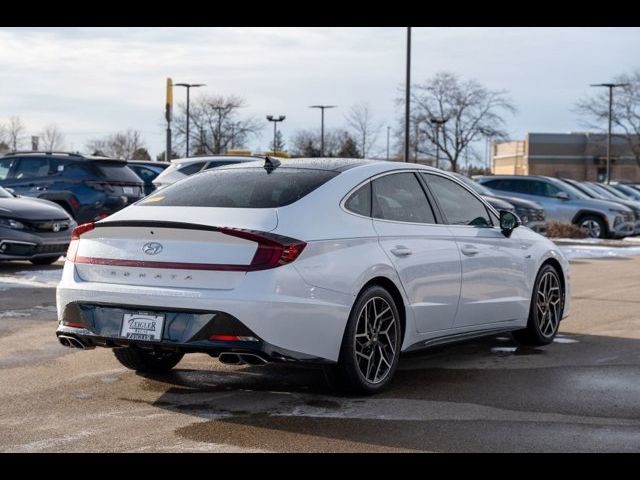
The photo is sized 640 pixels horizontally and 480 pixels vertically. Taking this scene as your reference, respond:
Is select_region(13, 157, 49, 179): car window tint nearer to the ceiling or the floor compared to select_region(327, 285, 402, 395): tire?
nearer to the ceiling

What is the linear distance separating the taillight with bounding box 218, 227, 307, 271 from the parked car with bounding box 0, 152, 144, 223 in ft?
41.7

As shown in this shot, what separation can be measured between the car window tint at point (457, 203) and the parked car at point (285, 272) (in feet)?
0.12

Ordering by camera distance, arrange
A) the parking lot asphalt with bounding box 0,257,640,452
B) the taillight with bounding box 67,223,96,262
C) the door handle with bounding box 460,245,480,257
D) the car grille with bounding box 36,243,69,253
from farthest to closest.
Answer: the car grille with bounding box 36,243,69,253 < the door handle with bounding box 460,245,480,257 < the taillight with bounding box 67,223,96,262 < the parking lot asphalt with bounding box 0,257,640,452

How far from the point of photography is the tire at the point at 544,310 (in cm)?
892

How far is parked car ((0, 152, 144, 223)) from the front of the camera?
735 inches

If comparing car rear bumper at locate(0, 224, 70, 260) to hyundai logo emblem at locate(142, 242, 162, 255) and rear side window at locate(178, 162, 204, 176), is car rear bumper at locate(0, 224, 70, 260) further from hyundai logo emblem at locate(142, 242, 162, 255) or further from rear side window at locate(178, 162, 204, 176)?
hyundai logo emblem at locate(142, 242, 162, 255)

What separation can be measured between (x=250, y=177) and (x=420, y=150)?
55635mm

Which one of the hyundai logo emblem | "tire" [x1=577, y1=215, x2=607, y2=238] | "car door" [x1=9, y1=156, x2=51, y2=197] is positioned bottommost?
"tire" [x1=577, y1=215, x2=607, y2=238]

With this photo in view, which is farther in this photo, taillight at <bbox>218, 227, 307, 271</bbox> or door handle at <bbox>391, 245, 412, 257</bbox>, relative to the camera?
door handle at <bbox>391, 245, 412, 257</bbox>

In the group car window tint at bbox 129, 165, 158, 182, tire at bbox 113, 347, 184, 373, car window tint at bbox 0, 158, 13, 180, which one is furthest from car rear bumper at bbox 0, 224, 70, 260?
car window tint at bbox 129, 165, 158, 182

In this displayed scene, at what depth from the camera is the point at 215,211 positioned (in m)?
6.68
